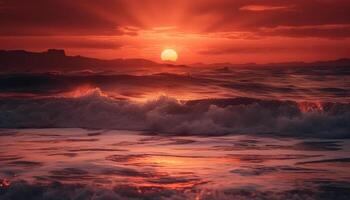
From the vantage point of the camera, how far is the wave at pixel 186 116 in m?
16.7

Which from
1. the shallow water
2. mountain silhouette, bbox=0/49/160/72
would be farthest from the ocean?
mountain silhouette, bbox=0/49/160/72

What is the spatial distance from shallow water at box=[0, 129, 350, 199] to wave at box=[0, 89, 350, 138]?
1833 mm

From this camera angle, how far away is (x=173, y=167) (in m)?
10.3

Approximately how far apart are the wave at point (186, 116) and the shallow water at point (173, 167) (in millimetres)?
1833

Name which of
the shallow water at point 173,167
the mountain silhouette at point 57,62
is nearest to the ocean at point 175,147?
the shallow water at point 173,167

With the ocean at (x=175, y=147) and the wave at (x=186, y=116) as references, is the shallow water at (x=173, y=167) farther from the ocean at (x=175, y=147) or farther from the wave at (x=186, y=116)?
the wave at (x=186, y=116)

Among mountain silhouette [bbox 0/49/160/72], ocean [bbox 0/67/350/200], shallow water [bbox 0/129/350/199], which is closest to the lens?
shallow water [bbox 0/129/350/199]

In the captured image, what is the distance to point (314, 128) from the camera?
16.5m

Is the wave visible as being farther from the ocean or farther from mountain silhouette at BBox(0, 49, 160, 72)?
mountain silhouette at BBox(0, 49, 160, 72)

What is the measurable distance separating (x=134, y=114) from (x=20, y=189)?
441 inches

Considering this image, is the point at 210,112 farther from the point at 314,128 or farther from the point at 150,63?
the point at 150,63

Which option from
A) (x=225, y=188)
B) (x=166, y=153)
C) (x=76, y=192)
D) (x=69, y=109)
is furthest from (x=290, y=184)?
(x=69, y=109)

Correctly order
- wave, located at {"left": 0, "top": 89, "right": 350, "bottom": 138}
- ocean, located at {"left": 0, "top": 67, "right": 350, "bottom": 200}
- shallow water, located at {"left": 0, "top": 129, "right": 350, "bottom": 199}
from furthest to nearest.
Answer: wave, located at {"left": 0, "top": 89, "right": 350, "bottom": 138} < ocean, located at {"left": 0, "top": 67, "right": 350, "bottom": 200} < shallow water, located at {"left": 0, "top": 129, "right": 350, "bottom": 199}

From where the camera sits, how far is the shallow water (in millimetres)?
8094
